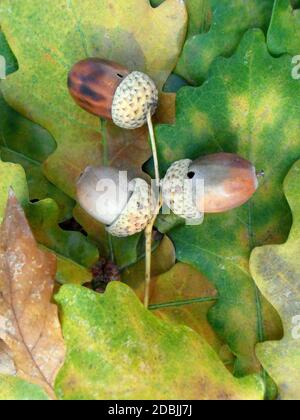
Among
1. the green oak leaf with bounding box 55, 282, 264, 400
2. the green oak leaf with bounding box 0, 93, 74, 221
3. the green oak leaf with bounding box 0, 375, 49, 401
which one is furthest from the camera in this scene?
the green oak leaf with bounding box 0, 93, 74, 221

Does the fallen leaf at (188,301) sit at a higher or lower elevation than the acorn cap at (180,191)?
lower

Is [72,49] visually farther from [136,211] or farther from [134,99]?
[136,211]

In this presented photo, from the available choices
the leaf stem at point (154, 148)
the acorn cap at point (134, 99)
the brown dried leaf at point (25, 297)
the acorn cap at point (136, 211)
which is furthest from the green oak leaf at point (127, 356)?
the acorn cap at point (134, 99)

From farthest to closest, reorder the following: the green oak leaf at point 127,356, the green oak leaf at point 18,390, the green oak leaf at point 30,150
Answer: the green oak leaf at point 30,150
the green oak leaf at point 18,390
the green oak leaf at point 127,356

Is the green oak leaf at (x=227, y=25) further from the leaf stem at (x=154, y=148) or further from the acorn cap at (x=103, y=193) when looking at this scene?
the acorn cap at (x=103, y=193)

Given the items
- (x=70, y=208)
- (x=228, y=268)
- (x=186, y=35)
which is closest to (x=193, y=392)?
(x=228, y=268)

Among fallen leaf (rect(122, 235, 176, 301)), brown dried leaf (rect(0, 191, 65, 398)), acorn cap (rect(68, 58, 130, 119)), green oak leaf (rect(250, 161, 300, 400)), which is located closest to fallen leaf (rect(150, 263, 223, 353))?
fallen leaf (rect(122, 235, 176, 301))

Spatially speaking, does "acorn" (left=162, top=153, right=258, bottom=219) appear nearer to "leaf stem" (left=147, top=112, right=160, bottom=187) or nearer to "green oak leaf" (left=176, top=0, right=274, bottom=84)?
"leaf stem" (left=147, top=112, right=160, bottom=187)
